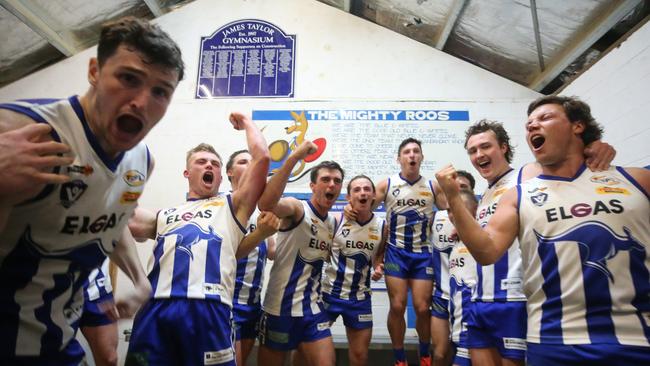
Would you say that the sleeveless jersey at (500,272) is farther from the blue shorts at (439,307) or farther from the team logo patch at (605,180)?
the blue shorts at (439,307)

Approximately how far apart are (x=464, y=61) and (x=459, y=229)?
5556 mm

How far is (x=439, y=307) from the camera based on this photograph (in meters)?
4.28

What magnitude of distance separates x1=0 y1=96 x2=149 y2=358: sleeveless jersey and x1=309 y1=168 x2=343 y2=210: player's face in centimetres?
246

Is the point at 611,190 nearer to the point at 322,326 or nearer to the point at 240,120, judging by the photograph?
the point at 240,120

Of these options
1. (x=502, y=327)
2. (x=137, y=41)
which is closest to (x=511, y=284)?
(x=502, y=327)

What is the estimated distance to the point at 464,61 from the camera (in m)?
6.58

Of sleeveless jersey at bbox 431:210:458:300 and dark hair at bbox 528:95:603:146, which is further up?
dark hair at bbox 528:95:603:146

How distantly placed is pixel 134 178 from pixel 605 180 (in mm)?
2429

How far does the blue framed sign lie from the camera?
21.5ft

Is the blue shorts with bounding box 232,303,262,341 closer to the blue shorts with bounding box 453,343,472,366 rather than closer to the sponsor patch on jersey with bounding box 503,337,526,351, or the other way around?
the blue shorts with bounding box 453,343,472,366

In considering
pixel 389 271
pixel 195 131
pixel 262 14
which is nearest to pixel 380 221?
pixel 389 271

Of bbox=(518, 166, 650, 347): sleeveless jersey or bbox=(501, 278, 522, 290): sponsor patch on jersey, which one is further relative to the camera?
bbox=(501, 278, 522, 290): sponsor patch on jersey

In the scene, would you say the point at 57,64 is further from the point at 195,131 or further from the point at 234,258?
the point at 234,258

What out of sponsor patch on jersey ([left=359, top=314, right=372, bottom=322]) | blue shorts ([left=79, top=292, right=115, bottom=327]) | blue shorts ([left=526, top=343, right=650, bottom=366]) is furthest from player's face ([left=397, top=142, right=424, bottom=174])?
blue shorts ([left=79, top=292, right=115, bottom=327])
